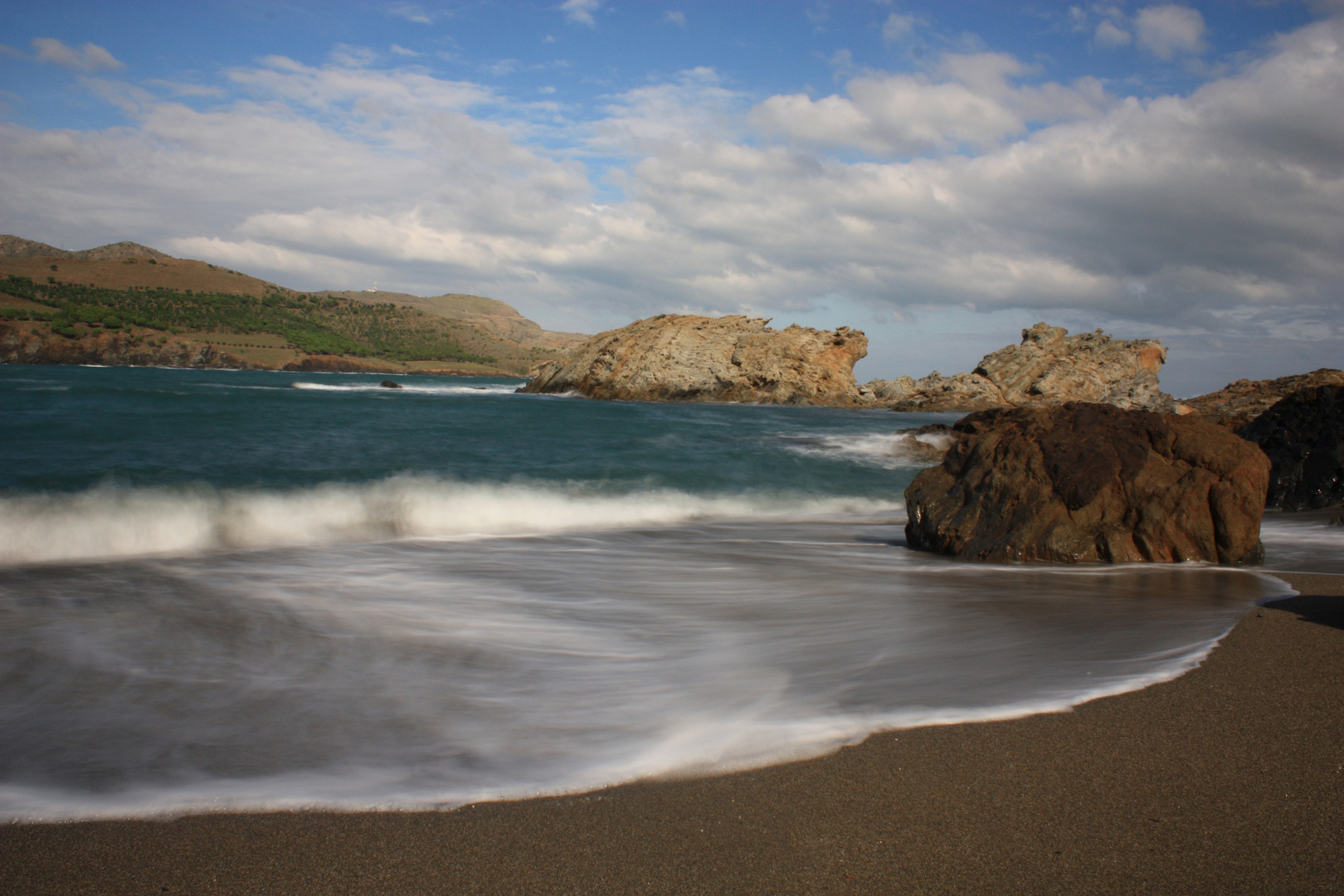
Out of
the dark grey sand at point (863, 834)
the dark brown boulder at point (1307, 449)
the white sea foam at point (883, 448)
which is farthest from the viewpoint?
the white sea foam at point (883, 448)

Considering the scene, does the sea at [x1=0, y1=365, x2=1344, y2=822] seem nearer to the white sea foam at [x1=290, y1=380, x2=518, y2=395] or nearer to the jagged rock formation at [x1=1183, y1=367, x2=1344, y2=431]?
the jagged rock formation at [x1=1183, y1=367, x2=1344, y2=431]

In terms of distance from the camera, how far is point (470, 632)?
5.15 meters

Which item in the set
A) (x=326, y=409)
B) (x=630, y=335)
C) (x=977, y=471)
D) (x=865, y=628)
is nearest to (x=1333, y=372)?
(x=977, y=471)

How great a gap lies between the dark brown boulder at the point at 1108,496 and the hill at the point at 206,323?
91641mm

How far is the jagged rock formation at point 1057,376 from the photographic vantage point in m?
46.5

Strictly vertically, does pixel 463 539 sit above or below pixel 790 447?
below

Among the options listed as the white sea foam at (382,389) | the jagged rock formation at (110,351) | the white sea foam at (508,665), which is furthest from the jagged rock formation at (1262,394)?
the jagged rock formation at (110,351)

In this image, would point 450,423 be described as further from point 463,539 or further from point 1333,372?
point 1333,372

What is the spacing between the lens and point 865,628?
507cm

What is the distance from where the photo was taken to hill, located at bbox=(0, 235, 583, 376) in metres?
77.8

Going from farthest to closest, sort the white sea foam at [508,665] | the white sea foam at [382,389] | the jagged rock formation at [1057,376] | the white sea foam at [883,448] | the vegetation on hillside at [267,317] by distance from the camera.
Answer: the vegetation on hillside at [267,317]
the jagged rock formation at [1057,376]
the white sea foam at [382,389]
the white sea foam at [883,448]
the white sea foam at [508,665]

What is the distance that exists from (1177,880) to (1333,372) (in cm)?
2742

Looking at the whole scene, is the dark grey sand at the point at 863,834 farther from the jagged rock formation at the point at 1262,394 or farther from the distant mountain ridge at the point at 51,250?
the distant mountain ridge at the point at 51,250

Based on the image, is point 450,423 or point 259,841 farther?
point 450,423
